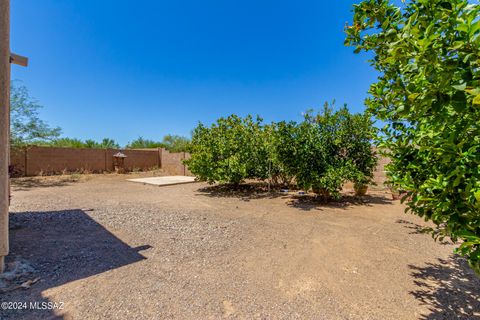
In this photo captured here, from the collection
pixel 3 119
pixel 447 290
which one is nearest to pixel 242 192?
pixel 447 290

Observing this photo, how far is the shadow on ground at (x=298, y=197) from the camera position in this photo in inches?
290

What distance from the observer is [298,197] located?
8547 mm

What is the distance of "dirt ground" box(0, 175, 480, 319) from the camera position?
2289 mm

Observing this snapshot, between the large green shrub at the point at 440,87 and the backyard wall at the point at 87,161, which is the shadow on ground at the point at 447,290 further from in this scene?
the backyard wall at the point at 87,161

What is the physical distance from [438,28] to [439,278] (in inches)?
129

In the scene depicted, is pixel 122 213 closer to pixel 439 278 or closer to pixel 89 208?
pixel 89 208

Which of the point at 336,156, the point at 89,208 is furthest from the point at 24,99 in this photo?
the point at 336,156

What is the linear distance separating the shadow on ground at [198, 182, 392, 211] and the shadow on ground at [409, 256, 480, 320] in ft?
11.8

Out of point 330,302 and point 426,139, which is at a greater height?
point 426,139

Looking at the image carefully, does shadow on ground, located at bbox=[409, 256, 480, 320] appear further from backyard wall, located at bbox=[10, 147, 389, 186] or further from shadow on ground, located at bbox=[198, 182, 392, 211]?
backyard wall, located at bbox=[10, 147, 389, 186]

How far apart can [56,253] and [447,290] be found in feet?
17.5

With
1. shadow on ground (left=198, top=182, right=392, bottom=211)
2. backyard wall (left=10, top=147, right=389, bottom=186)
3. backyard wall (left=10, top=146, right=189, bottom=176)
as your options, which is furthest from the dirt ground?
backyard wall (left=10, top=146, right=189, bottom=176)

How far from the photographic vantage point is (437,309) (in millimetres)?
2314

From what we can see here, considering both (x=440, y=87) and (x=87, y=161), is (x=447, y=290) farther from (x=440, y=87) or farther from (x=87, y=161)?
(x=87, y=161)
